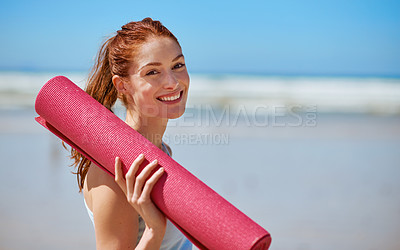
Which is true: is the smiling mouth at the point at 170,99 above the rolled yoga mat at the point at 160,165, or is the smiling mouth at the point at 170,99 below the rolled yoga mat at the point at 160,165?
above

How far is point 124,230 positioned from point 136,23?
931 mm

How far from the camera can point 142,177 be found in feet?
5.06

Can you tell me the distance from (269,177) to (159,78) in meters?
4.35

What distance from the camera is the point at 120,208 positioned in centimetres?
187

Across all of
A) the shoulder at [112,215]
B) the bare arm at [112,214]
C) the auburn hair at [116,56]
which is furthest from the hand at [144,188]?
the auburn hair at [116,56]

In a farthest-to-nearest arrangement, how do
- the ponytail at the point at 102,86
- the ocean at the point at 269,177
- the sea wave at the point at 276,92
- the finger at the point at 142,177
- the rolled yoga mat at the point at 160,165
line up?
the sea wave at the point at 276,92 → the ocean at the point at 269,177 → the ponytail at the point at 102,86 → the finger at the point at 142,177 → the rolled yoga mat at the point at 160,165

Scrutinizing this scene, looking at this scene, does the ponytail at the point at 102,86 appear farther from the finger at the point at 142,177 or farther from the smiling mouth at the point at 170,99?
the finger at the point at 142,177

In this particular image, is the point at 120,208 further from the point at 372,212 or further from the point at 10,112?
the point at 10,112

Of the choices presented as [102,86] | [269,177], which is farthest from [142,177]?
[269,177]

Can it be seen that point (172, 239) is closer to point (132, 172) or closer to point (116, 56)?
point (132, 172)

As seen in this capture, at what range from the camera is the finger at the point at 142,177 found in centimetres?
153

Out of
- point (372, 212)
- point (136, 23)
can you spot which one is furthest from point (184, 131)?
point (136, 23)

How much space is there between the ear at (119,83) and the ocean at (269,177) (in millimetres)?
1187

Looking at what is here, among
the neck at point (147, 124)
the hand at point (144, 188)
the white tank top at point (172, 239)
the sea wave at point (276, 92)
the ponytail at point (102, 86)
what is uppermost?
the sea wave at point (276, 92)
